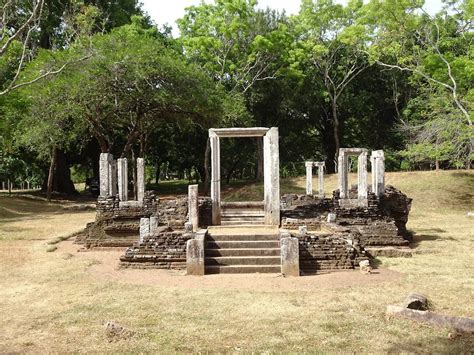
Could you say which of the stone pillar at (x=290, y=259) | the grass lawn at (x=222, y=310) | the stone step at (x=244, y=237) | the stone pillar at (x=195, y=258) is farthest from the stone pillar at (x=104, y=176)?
the stone pillar at (x=290, y=259)

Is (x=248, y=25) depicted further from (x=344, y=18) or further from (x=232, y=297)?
(x=232, y=297)

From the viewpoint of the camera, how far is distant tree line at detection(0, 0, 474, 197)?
21.6 m

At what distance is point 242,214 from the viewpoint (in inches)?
623

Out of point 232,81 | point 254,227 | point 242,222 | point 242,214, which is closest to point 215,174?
point 242,222

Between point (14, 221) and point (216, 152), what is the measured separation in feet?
39.6

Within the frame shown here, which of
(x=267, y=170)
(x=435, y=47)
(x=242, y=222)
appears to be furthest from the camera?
(x=435, y=47)

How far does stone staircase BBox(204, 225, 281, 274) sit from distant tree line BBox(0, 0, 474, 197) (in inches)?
410

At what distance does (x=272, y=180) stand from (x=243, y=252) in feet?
11.4

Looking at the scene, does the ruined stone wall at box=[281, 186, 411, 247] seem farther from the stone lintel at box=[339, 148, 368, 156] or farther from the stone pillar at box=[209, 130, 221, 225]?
the stone pillar at box=[209, 130, 221, 225]

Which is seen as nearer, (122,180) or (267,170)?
(267,170)

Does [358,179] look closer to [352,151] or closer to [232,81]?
[352,151]

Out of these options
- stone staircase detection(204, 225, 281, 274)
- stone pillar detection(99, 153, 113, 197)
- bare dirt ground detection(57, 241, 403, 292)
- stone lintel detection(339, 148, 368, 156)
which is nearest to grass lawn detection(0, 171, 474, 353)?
bare dirt ground detection(57, 241, 403, 292)

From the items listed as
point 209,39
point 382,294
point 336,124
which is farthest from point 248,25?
point 382,294

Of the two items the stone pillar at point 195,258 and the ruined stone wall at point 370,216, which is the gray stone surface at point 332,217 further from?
the stone pillar at point 195,258
